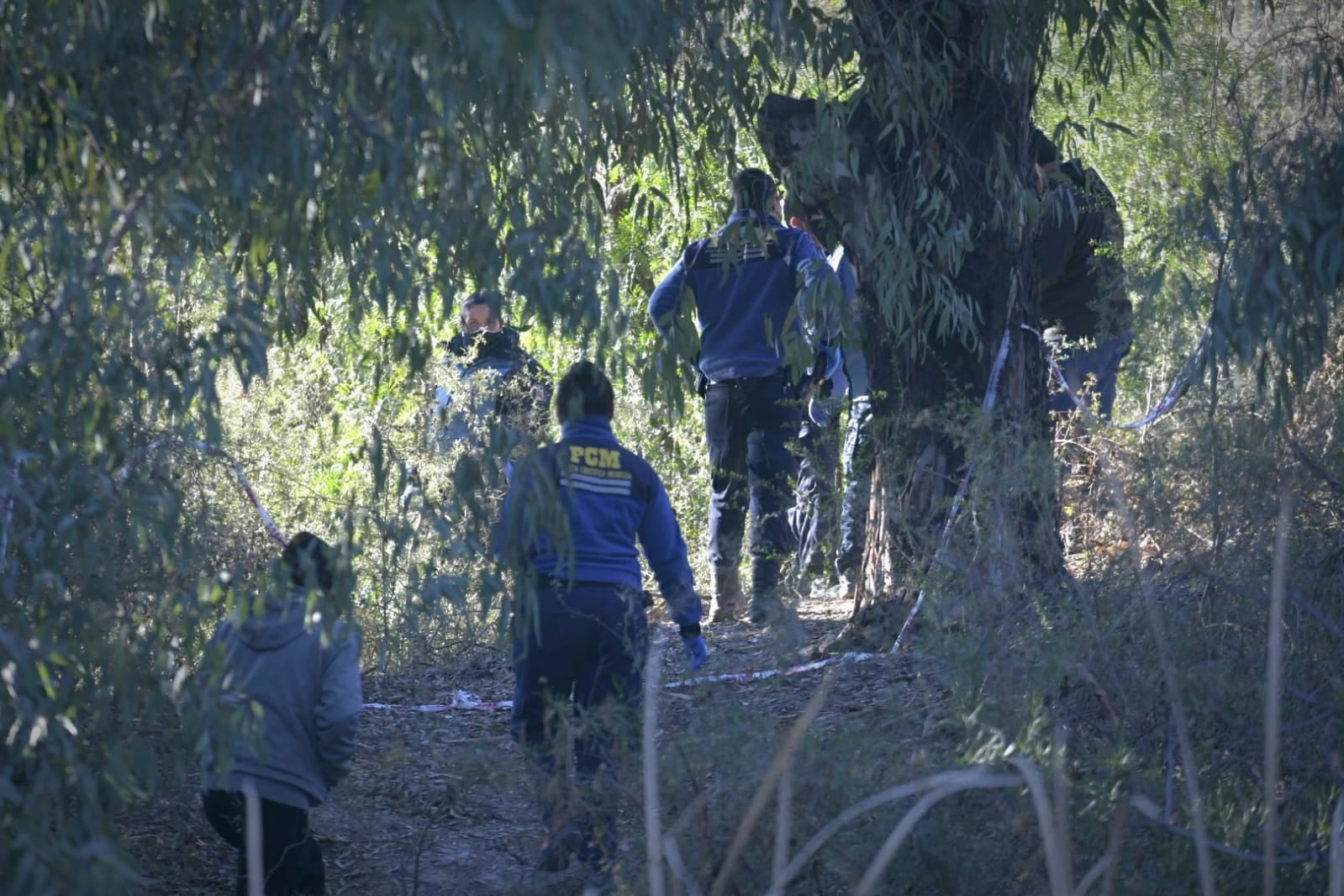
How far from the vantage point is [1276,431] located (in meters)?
5.18

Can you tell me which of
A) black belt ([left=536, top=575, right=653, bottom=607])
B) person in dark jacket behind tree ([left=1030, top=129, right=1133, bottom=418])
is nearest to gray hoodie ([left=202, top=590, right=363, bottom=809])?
black belt ([left=536, top=575, right=653, bottom=607])

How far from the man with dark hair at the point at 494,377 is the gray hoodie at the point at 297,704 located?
6.80 feet

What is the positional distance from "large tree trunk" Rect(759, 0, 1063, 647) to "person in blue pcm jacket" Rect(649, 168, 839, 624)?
1.31 feet

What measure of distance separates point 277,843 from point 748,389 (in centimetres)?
347

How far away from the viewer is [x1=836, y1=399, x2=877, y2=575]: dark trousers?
700 centimetres

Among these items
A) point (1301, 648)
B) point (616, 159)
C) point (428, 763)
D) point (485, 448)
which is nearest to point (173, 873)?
point (428, 763)

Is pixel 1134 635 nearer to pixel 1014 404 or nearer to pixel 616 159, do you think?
pixel 1014 404

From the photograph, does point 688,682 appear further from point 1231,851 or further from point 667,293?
point 667,293

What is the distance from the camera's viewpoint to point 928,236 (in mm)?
6828

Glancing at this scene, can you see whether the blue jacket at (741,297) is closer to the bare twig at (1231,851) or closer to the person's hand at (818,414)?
the person's hand at (818,414)

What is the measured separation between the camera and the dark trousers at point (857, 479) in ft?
23.0

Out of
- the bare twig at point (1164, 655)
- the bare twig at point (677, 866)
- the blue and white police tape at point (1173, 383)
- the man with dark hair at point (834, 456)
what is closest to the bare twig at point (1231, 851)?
the bare twig at point (1164, 655)

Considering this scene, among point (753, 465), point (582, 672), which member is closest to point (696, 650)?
point (582, 672)

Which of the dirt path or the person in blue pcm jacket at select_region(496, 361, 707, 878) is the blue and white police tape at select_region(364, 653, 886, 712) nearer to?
the dirt path
